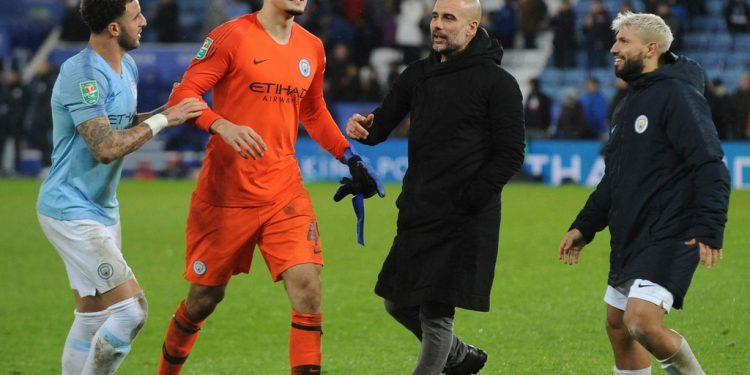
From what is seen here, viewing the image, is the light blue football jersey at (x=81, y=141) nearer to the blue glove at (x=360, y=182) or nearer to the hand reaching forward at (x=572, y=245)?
the blue glove at (x=360, y=182)

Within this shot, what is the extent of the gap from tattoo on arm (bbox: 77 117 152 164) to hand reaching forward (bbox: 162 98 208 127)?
0.51 feet

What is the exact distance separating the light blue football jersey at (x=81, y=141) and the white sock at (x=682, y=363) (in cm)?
298

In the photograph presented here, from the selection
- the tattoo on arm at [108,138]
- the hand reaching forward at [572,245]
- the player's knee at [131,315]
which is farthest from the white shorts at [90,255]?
the hand reaching forward at [572,245]

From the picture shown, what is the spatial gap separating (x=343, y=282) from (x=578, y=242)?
5352 mm

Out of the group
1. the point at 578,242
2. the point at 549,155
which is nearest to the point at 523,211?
the point at 549,155

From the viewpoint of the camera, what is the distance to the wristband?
6238mm

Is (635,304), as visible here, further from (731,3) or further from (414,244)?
(731,3)

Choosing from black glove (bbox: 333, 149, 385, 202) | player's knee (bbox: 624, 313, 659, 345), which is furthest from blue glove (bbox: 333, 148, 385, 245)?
player's knee (bbox: 624, 313, 659, 345)

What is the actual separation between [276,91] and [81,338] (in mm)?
1692

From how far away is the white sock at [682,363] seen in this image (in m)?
6.10

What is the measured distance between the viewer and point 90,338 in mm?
6488

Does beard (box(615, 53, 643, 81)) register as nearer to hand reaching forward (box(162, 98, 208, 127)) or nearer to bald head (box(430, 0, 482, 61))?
bald head (box(430, 0, 482, 61))

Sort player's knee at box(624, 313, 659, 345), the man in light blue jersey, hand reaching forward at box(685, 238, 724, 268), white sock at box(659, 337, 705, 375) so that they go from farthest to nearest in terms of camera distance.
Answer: the man in light blue jersey
white sock at box(659, 337, 705, 375)
player's knee at box(624, 313, 659, 345)
hand reaching forward at box(685, 238, 724, 268)

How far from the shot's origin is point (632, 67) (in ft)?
20.2
